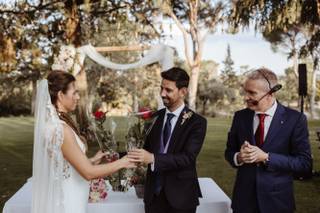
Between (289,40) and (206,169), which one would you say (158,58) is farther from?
(289,40)

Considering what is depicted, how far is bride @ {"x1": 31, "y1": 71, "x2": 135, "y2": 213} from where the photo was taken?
9.09 ft

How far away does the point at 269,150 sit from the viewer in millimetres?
2756

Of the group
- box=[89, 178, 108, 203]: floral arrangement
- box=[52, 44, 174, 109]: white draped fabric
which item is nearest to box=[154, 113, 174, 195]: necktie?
box=[89, 178, 108, 203]: floral arrangement

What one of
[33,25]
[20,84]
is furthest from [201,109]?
[33,25]

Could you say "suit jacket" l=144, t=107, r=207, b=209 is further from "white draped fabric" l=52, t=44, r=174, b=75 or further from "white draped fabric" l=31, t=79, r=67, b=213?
"white draped fabric" l=52, t=44, r=174, b=75

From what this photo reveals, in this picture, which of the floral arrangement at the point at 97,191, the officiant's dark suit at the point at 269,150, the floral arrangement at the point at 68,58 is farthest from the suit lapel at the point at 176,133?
the floral arrangement at the point at 68,58

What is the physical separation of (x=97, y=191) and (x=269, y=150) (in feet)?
5.51

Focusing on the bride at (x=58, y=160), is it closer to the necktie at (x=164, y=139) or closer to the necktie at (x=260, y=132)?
the necktie at (x=164, y=139)

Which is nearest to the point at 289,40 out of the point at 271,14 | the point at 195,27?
the point at 195,27

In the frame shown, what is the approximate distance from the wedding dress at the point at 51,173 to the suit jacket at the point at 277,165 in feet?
3.36

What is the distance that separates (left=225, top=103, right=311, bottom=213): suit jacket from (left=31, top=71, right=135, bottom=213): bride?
740mm

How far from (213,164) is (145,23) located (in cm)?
529

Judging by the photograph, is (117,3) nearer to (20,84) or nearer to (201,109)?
(201,109)

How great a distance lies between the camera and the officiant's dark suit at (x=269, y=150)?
2.70m
